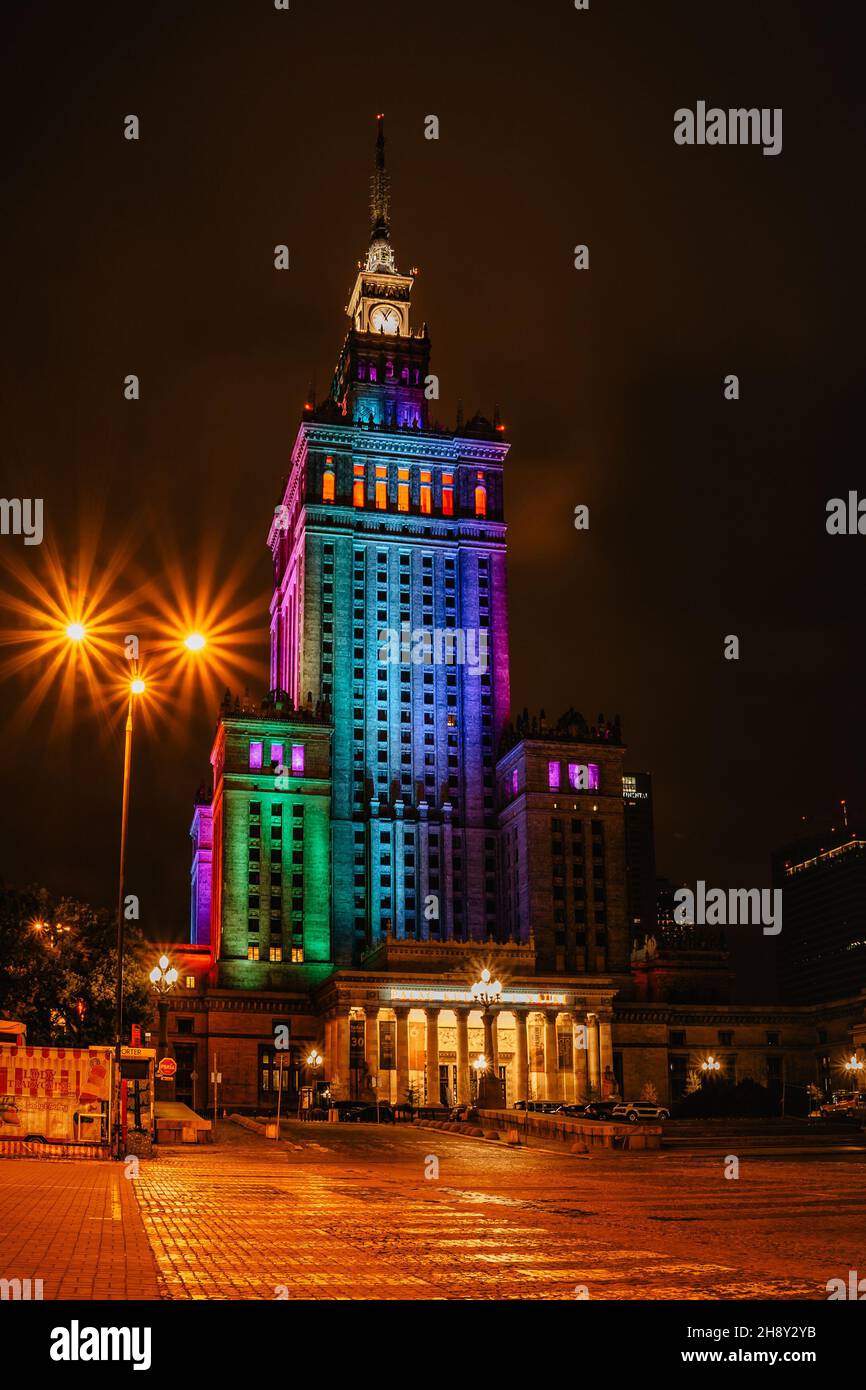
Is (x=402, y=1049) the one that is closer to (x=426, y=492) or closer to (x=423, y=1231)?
(x=426, y=492)

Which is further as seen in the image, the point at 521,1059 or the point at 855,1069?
the point at 855,1069

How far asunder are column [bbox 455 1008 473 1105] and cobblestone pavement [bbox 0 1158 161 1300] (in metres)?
84.8

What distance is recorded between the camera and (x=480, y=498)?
508 ft

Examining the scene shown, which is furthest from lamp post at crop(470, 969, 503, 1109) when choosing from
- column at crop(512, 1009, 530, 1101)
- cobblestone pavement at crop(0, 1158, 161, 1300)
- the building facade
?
column at crop(512, 1009, 530, 1101)

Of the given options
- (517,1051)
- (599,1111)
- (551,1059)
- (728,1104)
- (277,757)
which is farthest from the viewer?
(277,757)

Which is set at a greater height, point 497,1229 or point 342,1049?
point 497,1229

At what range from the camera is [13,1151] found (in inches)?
1661

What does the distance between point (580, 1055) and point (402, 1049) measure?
1617cm

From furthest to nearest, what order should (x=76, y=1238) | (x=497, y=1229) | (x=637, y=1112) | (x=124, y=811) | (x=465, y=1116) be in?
(x=637, y=1112) → (x=465, y=1116) → (x=124, y=811) → (x=497, y=1229) → (x=76, y=1238)

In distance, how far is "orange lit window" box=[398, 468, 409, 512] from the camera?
5999 inches

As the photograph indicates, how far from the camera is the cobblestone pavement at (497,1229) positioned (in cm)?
1518

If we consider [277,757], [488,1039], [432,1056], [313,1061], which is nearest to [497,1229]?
[488,1039]

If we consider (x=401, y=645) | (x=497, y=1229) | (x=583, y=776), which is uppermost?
(x=401, y=645)

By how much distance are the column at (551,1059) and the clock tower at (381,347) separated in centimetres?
7214
